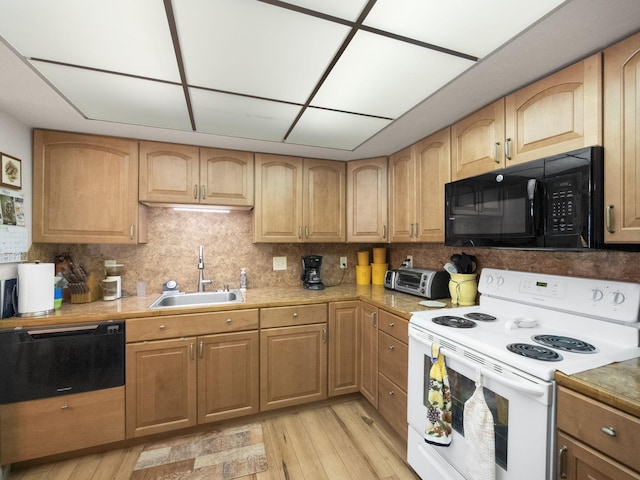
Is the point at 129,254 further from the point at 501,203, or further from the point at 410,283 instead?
the point at 501,203

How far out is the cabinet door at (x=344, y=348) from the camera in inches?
88.4

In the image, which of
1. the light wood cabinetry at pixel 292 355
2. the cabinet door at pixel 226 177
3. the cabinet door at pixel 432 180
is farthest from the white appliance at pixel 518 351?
the cabinet door at pixel 226 177

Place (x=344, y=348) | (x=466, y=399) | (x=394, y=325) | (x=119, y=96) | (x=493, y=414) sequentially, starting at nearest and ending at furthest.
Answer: (x=493, y=414) → (x=466, y=399) → (x=119, y=96) → (x=394, y=325) → (x=344, y=348)

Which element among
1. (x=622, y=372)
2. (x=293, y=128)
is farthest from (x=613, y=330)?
(x=293, y=128)

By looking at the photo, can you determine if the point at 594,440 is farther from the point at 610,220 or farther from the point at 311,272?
the point at 311,272

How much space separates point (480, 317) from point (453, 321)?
0.71ft

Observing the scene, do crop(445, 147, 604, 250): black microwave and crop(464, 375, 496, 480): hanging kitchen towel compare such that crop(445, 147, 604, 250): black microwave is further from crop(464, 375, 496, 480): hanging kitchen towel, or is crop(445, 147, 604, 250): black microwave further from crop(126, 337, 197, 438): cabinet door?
crop(126, 337, 197, 438): cabinet door

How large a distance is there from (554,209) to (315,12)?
122 cm

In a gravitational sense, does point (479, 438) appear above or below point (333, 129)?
below

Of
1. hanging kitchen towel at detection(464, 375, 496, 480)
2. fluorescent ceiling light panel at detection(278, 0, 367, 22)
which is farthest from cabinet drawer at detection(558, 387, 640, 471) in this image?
fluorescent ceiling light panel at detection(278, 0, 367, 22)

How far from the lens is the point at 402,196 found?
2369 millimetres

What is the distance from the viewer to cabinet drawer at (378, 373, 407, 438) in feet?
5.67

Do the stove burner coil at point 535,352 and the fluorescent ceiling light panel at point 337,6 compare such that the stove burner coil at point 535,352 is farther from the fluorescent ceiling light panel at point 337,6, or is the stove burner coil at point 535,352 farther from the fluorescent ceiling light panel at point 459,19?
the fluorescent ceiling light panel at point 337,6

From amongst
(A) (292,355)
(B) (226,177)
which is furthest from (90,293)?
(A) (292,355)
